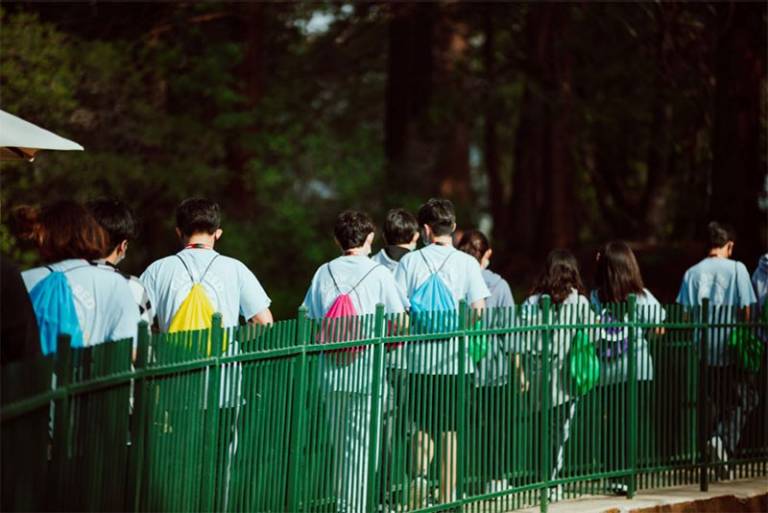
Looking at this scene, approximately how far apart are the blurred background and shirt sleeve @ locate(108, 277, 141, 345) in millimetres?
14202

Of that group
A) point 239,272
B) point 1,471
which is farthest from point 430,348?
point 1,471

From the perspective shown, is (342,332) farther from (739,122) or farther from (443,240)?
(739,122)

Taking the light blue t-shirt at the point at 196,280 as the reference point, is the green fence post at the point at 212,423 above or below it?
below

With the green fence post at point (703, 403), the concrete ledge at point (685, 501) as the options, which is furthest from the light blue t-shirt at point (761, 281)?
the concrete ledge at point (685, 501)

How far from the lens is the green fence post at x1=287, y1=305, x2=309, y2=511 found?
746 cm

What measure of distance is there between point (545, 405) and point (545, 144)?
20218mm

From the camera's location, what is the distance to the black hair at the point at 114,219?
740cm

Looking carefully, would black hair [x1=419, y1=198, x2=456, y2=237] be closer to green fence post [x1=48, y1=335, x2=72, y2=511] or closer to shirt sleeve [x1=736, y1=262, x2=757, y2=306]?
shirt sleeve [x1=736, y1=262, x2=757, y2=306]

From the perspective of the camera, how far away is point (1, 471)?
523 centimetres

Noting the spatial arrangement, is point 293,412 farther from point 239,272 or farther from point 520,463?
point 520,463

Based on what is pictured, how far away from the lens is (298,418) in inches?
296

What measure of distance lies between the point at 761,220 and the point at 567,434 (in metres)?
11.1

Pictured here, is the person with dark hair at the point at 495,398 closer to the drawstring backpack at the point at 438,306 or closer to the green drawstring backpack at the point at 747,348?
the drawstring backpack at the point at 438,306

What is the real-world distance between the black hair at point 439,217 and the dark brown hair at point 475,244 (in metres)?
1.15
